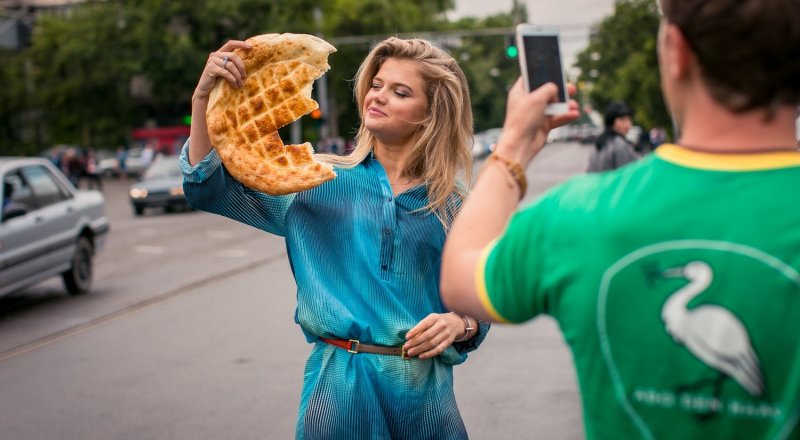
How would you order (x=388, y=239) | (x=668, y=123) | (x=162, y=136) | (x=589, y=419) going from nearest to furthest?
(x=589, y=419) → (x=388, y=239) → (x=668, y=123) → (x=162, y=136)

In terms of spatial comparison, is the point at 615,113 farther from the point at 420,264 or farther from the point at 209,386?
the point at 420,264

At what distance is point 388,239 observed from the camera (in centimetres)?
302

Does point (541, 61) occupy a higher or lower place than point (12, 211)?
higher

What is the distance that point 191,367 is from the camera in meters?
8.00

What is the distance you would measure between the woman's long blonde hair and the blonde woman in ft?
0.07

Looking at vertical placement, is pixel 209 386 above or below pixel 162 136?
above

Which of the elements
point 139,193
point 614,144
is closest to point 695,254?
point 614,144

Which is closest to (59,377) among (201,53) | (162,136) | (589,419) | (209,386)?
(209,386)

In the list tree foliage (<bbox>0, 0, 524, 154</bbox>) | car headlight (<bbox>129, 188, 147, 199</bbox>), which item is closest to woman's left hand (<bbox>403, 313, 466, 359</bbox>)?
car headlight (<bbox>129, 188, 147, 199</bbox>)

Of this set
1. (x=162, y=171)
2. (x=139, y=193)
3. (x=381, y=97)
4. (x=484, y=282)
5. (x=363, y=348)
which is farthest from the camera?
(x=162, y=171)

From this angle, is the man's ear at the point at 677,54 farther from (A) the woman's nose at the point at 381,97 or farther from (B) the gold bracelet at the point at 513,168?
(A) the woman's nose at the point at 381,97

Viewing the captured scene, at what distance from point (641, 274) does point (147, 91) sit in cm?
7380

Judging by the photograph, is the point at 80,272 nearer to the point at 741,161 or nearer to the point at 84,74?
the point at 741,161

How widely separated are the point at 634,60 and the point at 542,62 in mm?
57707
